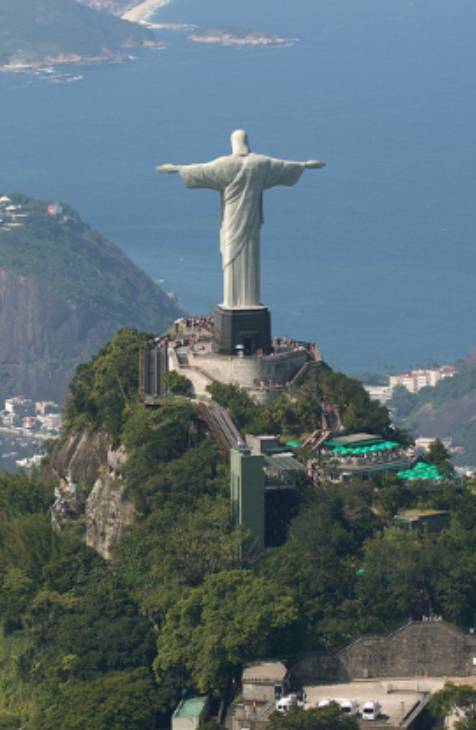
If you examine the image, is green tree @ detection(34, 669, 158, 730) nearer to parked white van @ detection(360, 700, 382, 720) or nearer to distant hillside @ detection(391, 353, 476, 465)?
parked white van @ detection(360, 700, 382, 720)

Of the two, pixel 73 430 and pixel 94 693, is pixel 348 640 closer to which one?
pixel 94 693

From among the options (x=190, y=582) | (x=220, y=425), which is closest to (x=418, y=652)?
(x=190, y=582)

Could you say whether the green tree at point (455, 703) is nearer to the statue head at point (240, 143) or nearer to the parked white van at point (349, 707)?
the parked white van at point (349, 707)

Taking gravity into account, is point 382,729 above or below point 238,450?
below

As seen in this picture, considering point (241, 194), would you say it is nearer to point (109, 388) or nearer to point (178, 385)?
point (178, 385)

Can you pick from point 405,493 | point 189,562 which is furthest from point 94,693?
point 405,493

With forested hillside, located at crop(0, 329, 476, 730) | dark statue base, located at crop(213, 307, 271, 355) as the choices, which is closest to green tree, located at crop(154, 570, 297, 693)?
forested hillside, located at crop(0, 329, 476, 730)

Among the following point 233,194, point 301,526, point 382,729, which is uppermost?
point 233,194
